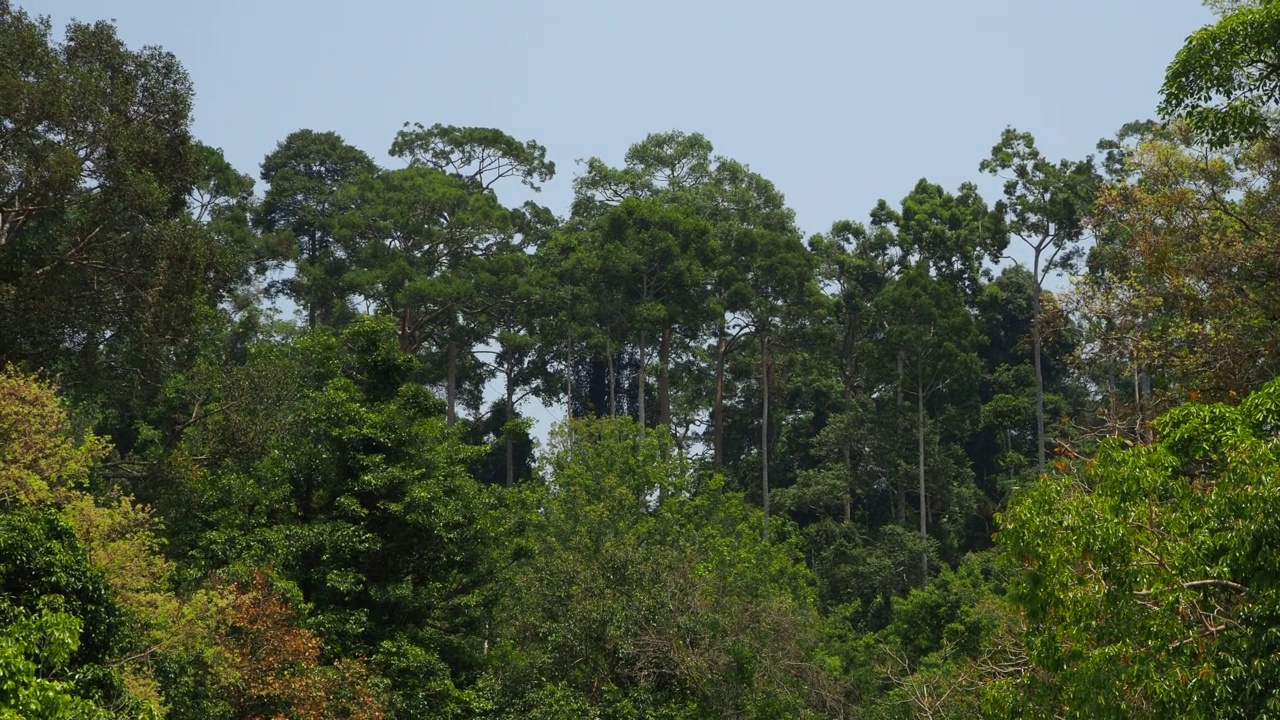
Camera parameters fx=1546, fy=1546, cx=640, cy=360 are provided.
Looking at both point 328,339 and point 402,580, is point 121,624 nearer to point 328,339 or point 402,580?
point 402,580

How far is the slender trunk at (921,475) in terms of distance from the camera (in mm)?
38094

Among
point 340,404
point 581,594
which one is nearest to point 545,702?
point 581,594

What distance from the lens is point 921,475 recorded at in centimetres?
3972

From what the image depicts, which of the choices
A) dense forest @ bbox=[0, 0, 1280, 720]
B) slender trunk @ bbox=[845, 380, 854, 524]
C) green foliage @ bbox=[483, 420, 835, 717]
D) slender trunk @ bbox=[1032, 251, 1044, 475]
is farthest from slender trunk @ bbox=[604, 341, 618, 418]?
green foliage @ bbox=[483, 420, 835, 717]

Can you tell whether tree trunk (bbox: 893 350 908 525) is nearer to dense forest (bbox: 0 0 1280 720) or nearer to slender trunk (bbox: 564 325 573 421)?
dense forest (bbox: 0 0 1280 720)

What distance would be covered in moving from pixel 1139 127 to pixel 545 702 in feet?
94.3

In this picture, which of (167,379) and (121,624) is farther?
(167,379)

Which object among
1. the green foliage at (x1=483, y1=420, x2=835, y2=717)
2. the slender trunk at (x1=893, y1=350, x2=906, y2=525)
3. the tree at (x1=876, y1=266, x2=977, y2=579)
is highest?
the tree at (x1=876, y1=266, x2=977, y2=579)

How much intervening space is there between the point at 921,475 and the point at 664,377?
295 inches

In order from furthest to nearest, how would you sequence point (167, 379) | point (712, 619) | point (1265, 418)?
→ point (167, 379)
point (712, 619)
point (1265, 418)

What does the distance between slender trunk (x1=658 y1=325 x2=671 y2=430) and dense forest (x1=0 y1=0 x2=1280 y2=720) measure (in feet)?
0.50

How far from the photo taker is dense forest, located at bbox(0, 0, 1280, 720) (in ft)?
41.1

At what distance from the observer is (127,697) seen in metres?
15.0

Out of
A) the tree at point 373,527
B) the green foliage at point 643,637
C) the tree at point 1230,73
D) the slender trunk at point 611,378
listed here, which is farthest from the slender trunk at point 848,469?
the tree at point 1230,73
